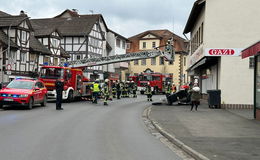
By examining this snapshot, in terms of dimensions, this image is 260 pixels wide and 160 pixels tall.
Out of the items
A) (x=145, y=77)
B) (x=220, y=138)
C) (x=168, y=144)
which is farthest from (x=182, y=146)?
(x=145, y=77)

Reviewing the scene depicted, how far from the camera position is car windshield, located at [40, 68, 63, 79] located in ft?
85.6

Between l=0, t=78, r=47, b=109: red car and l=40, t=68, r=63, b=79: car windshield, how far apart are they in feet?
16.5

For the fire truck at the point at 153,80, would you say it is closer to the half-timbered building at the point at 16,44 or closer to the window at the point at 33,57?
the window at the point at 33,57

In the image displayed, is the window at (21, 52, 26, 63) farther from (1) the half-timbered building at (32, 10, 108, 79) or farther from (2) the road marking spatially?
(2) the road marking

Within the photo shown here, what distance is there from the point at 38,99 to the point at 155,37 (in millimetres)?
62915

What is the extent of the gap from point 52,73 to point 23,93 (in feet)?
25.4

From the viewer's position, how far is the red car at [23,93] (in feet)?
60.4

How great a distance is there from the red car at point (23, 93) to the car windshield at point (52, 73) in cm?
504

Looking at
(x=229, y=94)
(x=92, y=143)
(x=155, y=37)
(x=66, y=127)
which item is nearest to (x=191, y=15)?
(x=229, y=94)

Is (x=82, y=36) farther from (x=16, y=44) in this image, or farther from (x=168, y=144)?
(x=168, y=144)

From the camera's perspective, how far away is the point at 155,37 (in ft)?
267

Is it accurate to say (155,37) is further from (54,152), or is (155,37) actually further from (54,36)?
(54,152)

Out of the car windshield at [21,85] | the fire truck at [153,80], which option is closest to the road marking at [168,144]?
the car windshield at [21,85]

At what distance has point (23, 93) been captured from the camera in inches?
731
